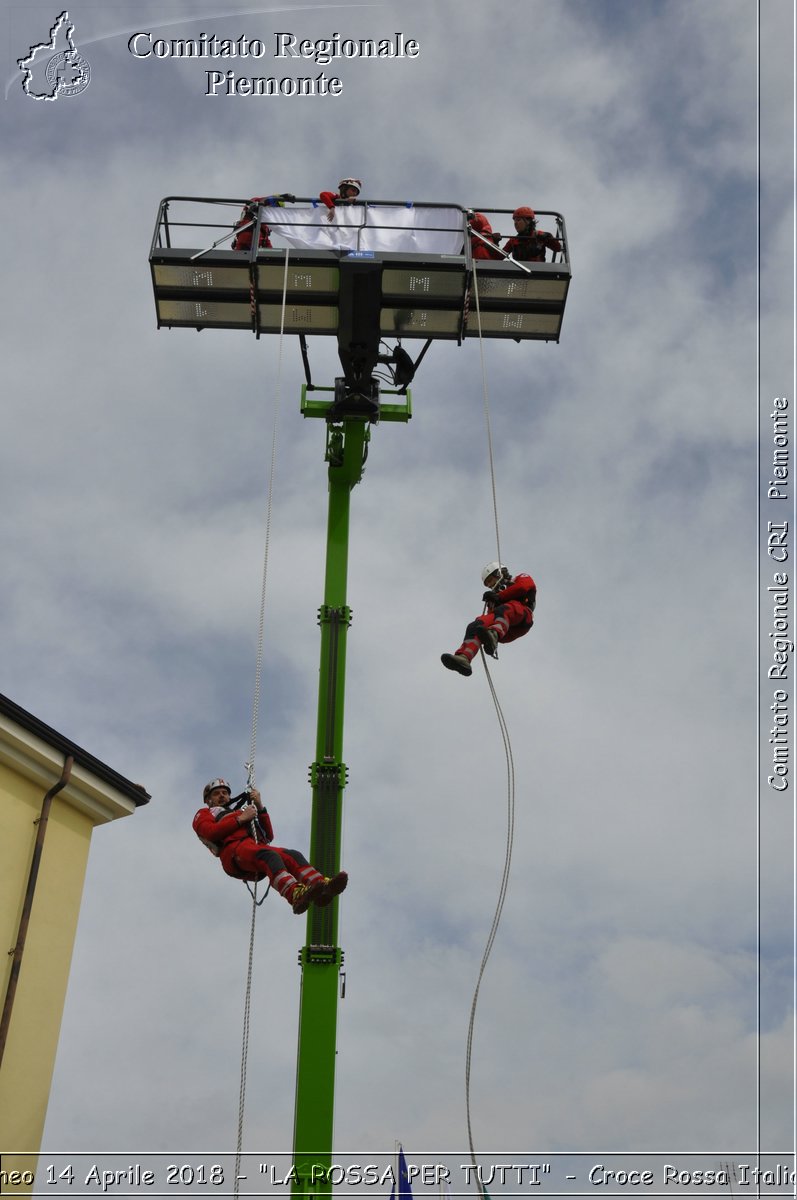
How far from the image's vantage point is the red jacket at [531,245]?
37.3 feet

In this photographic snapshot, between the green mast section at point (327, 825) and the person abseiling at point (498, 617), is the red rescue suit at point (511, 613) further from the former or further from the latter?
the green mast section at point (327, 825)

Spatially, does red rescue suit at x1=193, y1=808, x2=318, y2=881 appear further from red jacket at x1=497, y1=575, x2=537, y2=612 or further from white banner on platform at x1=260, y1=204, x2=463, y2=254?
white banner on platform at x1=260, y1=204, x2=463, y2=254

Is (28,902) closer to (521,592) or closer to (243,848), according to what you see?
(243,848)

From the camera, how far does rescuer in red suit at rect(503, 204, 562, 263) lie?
11344 millimetres

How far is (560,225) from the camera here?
451 inches

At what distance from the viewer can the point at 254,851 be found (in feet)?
27.8

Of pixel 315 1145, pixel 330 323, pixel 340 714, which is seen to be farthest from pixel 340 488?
pixel 315 1145

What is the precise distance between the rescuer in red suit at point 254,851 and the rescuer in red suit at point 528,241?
634 centimetres

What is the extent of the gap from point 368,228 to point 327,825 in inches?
239

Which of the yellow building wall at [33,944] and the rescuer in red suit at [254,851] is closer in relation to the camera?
the rescuer in red suit at [254,851]

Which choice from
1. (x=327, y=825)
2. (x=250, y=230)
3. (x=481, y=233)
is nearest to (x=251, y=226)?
(x=250, y=230)

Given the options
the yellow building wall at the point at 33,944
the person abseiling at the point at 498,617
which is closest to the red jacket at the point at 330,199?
the person abseiling at the point at 498,617

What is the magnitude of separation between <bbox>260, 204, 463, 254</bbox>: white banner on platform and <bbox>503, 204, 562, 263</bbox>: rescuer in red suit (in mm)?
612

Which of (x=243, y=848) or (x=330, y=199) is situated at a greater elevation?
(x=330, y=199)
